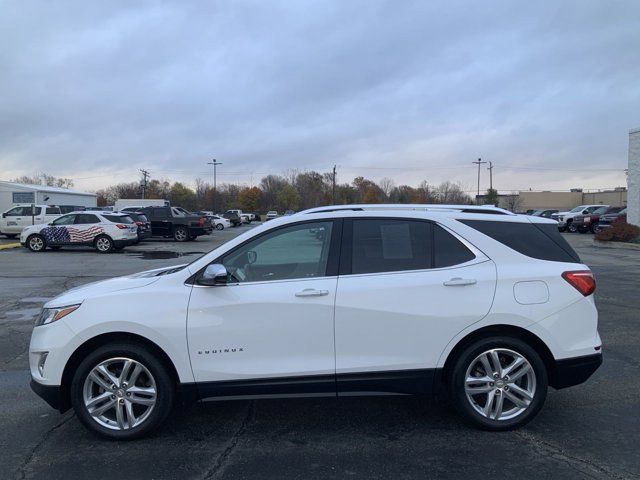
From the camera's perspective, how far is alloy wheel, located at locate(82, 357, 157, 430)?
3.95 m

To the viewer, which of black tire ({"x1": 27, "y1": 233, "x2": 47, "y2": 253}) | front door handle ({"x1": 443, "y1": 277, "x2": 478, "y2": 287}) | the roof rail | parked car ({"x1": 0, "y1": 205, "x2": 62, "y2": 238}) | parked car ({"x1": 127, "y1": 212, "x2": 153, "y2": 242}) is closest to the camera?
front door handle ({"x1": 443, "y1": 277, "x2": 478, "y2": 287})

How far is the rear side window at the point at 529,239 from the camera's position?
4223 mm

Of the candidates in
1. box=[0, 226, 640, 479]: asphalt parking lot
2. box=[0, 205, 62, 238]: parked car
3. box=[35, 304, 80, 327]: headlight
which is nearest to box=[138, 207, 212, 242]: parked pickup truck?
box=[0, 205, 62, 238]: parked car

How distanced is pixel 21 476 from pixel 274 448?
66.8 inches

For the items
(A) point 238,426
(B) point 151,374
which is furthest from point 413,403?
(B) point 151,374

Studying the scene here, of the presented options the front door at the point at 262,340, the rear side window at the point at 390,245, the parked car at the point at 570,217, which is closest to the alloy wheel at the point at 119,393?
the front door at the point at 262,340

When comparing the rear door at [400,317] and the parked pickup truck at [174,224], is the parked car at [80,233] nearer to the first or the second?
the parked pickup truck at [174,224]

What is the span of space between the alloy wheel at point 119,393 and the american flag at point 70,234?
61.2 ft

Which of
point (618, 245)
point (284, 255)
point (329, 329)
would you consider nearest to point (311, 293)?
point (329, 329)

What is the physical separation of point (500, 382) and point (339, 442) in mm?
1335

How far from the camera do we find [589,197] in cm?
10681

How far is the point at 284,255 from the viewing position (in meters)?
4.24

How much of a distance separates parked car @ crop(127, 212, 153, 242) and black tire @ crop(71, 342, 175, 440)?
21.8 m

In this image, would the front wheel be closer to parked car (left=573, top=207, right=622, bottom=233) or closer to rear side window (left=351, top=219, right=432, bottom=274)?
rear side window (left=351, top=219, right=432, bottom=274)
